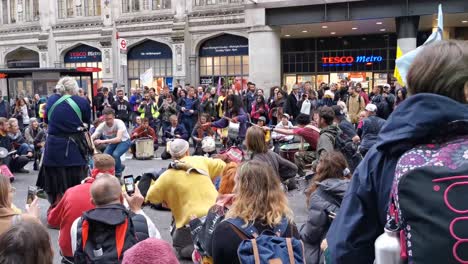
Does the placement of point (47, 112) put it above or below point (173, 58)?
below

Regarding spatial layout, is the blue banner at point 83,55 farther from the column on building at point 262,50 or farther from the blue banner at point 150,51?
the column on building at point 262,50

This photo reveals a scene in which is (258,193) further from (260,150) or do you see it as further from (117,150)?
(117,150)

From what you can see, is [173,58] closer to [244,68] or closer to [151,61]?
[151,61]

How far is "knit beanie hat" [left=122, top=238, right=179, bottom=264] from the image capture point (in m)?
2.40

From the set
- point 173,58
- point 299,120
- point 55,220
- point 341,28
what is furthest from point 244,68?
point 55,220

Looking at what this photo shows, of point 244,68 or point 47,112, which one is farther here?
point 244,68

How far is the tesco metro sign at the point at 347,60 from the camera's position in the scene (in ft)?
94.9

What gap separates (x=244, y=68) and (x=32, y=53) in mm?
18044

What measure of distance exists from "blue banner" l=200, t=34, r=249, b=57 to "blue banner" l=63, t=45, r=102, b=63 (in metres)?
8.49

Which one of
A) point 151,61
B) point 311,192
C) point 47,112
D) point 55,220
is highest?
point 151,61

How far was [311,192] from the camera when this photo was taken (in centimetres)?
461

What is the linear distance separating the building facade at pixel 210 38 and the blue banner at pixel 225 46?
0.06 meters

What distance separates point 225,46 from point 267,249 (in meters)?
28.6

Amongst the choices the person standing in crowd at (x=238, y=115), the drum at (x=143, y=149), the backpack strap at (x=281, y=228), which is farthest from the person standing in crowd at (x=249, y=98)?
the backpack strap at (x=281, y=228)
